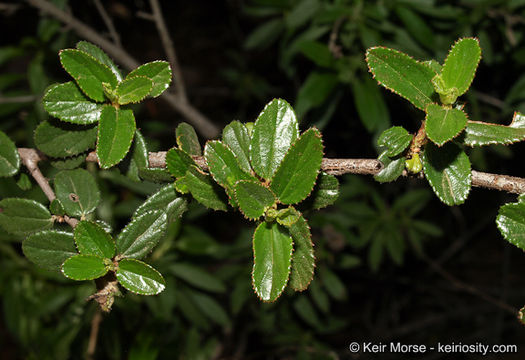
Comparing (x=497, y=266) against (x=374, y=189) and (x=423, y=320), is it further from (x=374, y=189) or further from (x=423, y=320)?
(x=374, y=189)

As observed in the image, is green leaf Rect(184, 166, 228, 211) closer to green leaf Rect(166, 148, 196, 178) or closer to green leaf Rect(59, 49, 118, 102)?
green leaf Rect(166, 148, 196, 178)

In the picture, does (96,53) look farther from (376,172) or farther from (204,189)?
(376,172)

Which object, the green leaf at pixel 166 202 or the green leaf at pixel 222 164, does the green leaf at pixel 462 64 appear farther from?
the green leaf at pixel 166 202

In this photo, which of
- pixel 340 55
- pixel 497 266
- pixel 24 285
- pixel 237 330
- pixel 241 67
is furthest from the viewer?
pixel 497 266

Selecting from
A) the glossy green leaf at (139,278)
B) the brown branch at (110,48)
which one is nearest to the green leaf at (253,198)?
the glossy green leaf at (139,278)

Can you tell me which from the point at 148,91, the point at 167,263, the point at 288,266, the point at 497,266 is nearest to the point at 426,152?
the point at 288,266

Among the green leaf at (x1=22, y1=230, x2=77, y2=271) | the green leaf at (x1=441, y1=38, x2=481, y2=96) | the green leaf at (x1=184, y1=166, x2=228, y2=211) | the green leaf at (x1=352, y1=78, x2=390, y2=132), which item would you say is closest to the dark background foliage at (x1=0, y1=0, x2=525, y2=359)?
the green leaf at (x1=352, y1=78, x2=390, y2=132)
